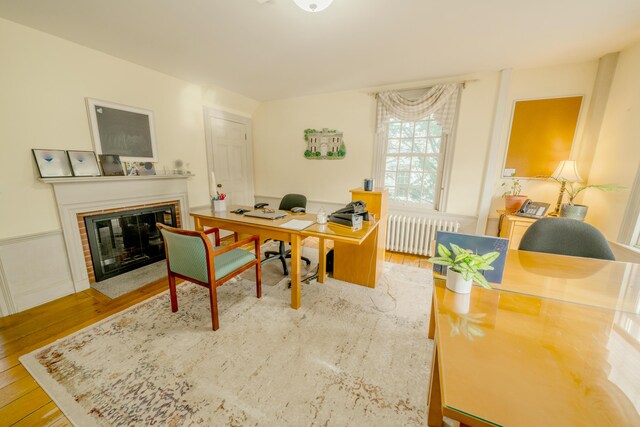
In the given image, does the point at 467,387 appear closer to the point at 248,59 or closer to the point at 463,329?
the point at 463,329

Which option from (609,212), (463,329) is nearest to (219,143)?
(463,329)

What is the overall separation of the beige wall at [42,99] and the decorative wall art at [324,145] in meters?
2.19

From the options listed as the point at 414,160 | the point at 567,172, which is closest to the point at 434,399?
the point at 567,172

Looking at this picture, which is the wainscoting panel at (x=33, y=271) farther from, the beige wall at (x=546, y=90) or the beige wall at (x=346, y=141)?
the beige wall at (x=546, y=90)

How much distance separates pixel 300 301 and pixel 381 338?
78cm

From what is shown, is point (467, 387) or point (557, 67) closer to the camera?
point (467, 387)

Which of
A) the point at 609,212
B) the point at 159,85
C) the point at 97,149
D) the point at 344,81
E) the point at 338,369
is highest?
the point at 344,81

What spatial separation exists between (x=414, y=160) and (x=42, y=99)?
4092 millimetres

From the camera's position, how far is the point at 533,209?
2498 millimetres

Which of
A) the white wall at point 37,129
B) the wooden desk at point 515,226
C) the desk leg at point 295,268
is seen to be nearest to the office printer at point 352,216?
the desk leg at point 295,268

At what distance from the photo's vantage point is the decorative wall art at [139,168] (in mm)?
2617

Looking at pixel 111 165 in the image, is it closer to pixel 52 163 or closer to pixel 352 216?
pixel 52 163

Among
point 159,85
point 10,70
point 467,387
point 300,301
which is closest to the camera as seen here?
point 467,387

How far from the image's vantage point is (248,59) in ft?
8.17
